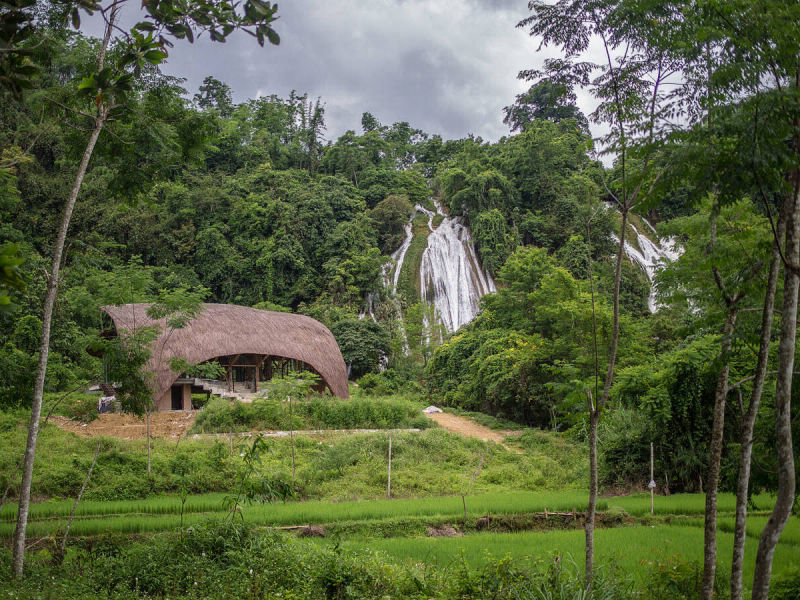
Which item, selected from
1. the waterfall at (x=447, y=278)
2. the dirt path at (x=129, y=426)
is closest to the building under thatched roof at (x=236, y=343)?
the dirt path at (x=129, y=426)

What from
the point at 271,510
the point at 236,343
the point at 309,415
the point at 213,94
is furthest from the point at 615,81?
the point at 213,94

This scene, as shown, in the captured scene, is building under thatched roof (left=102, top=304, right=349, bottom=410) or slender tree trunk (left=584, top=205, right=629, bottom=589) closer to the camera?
slender tree trunk (left=584, top=205, right=629, bottom=589)

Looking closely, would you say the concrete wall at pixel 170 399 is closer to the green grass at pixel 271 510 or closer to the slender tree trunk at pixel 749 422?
the green grass at pixel 271 510

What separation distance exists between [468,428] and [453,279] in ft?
55.4

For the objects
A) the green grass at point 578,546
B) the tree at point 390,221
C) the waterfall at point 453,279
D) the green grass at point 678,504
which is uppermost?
the tree at point 390,221

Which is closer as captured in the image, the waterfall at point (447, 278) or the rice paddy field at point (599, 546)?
the rice paddy field at point (599, 546)

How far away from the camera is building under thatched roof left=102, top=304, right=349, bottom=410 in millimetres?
18094

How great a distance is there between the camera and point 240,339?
2002cm

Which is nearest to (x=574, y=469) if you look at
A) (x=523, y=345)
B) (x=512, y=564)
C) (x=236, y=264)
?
(x=523, y=345)

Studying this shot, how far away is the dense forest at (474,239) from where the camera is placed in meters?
4.51

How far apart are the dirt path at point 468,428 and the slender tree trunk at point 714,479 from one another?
40.4 ft

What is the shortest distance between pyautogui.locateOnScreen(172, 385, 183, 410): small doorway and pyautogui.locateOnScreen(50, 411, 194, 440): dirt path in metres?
A: 4.42

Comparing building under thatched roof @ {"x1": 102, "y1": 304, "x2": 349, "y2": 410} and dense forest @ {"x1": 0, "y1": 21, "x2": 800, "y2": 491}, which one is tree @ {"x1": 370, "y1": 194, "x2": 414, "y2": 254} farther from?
building under thatched roof @ {"x1": 102, "y1": 304, "x2": 349, "y2": 410}

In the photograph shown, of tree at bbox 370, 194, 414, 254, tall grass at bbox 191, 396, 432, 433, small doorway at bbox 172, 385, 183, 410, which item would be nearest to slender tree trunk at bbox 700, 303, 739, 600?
tall grass at bbox 191, 396, 432, 433
